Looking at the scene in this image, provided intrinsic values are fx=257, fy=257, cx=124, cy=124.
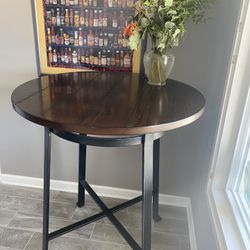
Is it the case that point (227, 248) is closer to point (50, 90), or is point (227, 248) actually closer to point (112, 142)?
point (112, 142)

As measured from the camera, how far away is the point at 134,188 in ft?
5.94

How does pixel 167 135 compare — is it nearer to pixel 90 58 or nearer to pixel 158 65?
pixel 158 65

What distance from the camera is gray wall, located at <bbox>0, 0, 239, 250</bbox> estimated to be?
4.40 feet

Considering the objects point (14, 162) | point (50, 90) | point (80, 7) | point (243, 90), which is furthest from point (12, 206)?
point (243, 90)

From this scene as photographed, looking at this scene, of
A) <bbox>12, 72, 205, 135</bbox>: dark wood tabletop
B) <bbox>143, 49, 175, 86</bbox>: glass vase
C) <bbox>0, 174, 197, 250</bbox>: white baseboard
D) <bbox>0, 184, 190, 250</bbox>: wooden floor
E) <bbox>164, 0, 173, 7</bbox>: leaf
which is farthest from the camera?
<bbox>0, 174, 197, 250</bbox>: white baseboard

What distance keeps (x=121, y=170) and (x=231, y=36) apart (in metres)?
1.06

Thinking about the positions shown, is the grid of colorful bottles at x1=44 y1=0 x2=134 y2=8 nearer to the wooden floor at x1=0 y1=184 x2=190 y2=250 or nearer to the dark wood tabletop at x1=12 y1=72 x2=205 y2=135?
the dark wood tabletop at x1=12 y1=72 x2=205 y2=135

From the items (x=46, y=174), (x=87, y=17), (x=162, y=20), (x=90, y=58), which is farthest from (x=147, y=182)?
(x=87, y=17)

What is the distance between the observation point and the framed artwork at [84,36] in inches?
55.6

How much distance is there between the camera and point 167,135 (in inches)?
63.4

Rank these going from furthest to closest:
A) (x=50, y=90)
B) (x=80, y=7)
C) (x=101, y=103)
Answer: (x=80, y=7)
(x=50, y=90)
(x=101, y=103)

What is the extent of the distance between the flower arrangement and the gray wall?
0.26m

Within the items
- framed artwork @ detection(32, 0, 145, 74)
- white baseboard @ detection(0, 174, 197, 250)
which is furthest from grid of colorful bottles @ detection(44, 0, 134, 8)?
white baseboard @ detection(0, 174, 197, 250)

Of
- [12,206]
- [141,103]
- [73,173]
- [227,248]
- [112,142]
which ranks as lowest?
[12,206]
